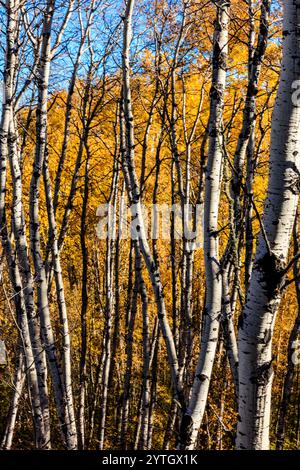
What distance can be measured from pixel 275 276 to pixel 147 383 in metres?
5.10

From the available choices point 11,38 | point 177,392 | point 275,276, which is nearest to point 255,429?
point 275,276

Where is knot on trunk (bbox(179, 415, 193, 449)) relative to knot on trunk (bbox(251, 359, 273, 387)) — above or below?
below

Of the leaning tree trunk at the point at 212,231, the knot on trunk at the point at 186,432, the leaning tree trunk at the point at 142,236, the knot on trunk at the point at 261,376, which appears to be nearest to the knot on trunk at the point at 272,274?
the knot on trunk at the point at 261,376

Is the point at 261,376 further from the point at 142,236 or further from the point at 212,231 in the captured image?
the point at 142,236

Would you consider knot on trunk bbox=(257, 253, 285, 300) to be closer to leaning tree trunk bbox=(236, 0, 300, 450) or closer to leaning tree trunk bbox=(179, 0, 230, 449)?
leaning tree trunk bbox=(236, 0, 300, 450)

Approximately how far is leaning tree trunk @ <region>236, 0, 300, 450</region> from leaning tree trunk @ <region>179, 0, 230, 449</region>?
3.52 feet

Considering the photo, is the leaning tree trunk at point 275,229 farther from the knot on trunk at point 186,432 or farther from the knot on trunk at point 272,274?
the knot on trunk at point 186,432

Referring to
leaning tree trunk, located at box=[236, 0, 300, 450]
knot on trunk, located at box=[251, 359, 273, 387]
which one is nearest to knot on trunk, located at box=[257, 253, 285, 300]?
leaning tree trunk, located at box=[236, 0, 300, 450]

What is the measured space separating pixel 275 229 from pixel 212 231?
116cm

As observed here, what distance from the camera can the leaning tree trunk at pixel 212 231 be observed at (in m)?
3.17

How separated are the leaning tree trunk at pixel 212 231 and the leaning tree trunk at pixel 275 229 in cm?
107

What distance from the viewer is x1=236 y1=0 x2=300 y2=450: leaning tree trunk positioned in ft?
6.56

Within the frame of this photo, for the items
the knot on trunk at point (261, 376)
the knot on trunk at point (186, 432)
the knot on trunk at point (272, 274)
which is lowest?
the knot on trunk at point (186, 432)
